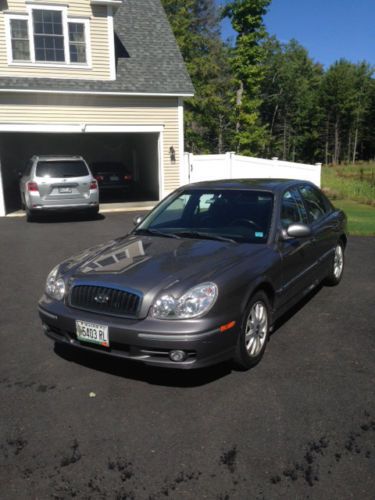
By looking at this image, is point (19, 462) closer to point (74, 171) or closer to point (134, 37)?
point (74, 171)

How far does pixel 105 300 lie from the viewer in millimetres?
3789

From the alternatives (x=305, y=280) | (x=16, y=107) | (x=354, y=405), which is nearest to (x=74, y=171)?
(x=16, y=107)

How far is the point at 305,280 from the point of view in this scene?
537 cm

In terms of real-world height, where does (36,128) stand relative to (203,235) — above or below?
above

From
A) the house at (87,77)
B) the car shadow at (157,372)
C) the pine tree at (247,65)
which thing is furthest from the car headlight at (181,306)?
the pine tree at (247,65)

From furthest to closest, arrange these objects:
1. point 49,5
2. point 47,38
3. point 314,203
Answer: point 47,38 < point 49,5 < point 314,203

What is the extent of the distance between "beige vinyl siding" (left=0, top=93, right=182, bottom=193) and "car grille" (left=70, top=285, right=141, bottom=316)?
12098mm

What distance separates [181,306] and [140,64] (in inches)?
579

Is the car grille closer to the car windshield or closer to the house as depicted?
the car windshield

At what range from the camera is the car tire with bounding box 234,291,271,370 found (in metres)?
3.98

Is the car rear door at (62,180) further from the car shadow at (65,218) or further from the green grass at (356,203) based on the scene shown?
the green grass at (356,203)

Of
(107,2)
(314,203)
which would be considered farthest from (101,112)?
(314,203)

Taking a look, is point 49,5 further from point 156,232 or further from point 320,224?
point 320,224

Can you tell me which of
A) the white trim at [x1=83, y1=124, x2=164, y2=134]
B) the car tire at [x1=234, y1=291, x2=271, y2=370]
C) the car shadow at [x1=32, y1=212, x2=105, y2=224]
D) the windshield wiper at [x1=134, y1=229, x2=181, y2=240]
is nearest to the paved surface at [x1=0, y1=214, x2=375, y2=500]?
the car tire at [x1=234, y1=291, x2=271, y2=370]
